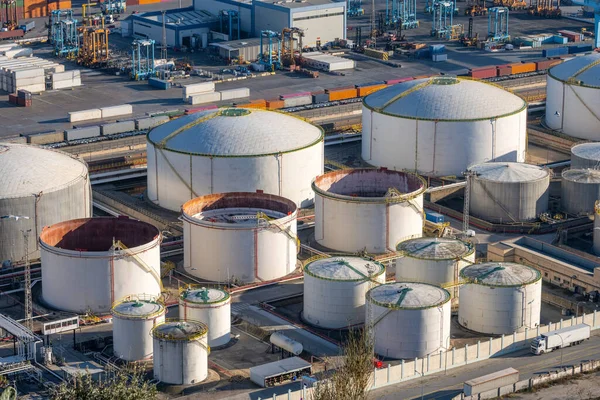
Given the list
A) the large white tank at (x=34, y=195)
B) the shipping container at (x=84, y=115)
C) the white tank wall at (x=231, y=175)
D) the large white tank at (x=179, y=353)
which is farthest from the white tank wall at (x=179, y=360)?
the shipping container at (x=84, y=115)

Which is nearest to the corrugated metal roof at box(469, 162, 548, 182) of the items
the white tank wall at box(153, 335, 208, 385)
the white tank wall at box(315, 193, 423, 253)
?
the white tank wall at box(315, 193, 423, 253)

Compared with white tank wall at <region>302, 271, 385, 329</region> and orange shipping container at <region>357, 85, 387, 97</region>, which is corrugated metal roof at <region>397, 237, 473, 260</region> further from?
orange shipping container at <region>357, 85, 387, 97</region>

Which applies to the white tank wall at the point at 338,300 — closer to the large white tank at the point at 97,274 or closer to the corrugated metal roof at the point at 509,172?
the large white tank at the point at 97,274

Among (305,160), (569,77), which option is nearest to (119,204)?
(305,160)

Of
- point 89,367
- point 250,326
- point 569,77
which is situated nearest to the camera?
point 89,367

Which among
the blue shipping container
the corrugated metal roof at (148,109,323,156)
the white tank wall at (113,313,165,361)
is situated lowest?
the white tank wall at (113,313,165,361)

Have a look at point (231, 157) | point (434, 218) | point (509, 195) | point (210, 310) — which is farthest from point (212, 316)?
point (509, 195)

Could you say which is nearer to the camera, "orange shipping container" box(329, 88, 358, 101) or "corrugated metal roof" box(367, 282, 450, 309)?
"corrugated metal roof" box(367, 282, 450, 309)

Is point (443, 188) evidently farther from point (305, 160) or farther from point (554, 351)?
point (554, 351)
